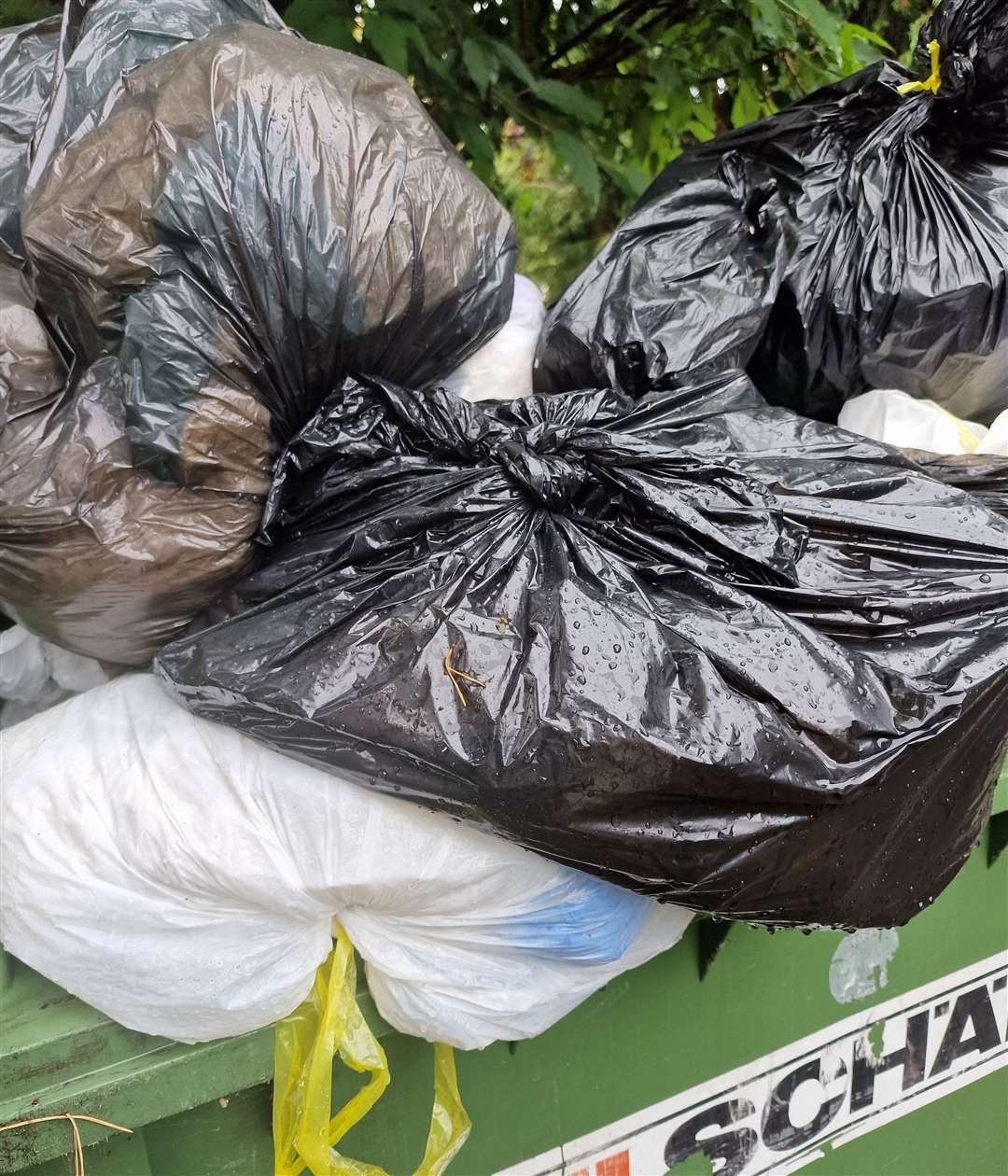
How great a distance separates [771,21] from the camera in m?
2.20

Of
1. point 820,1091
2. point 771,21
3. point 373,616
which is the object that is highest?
point 771,21

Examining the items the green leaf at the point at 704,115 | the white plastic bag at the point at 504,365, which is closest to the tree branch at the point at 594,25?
the green leaf at the point at 704,115

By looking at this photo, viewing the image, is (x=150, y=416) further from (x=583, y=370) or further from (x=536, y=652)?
(x=583, y=370)

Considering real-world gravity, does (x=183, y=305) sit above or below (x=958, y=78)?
below

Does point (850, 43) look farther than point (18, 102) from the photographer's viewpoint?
Yes

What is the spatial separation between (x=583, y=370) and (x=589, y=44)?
1.66 meters

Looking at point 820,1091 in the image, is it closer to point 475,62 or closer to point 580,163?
point 580,163

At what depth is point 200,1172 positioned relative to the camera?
1371 millimetres

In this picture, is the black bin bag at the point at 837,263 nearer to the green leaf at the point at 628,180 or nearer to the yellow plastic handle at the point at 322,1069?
the green leaf at the point at 628,180

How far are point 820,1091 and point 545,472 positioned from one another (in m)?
1.27

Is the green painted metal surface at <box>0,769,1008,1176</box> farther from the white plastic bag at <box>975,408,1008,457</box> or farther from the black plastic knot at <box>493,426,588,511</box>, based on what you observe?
the black plastic knot at <box>493,426,588,511</box>

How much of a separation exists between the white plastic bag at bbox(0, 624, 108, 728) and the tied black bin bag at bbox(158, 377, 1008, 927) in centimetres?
29

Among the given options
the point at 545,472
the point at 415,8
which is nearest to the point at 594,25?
the point at 415,8

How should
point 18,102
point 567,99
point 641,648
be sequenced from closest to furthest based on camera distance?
point 641,648 < point 18,102 < point 567,99
